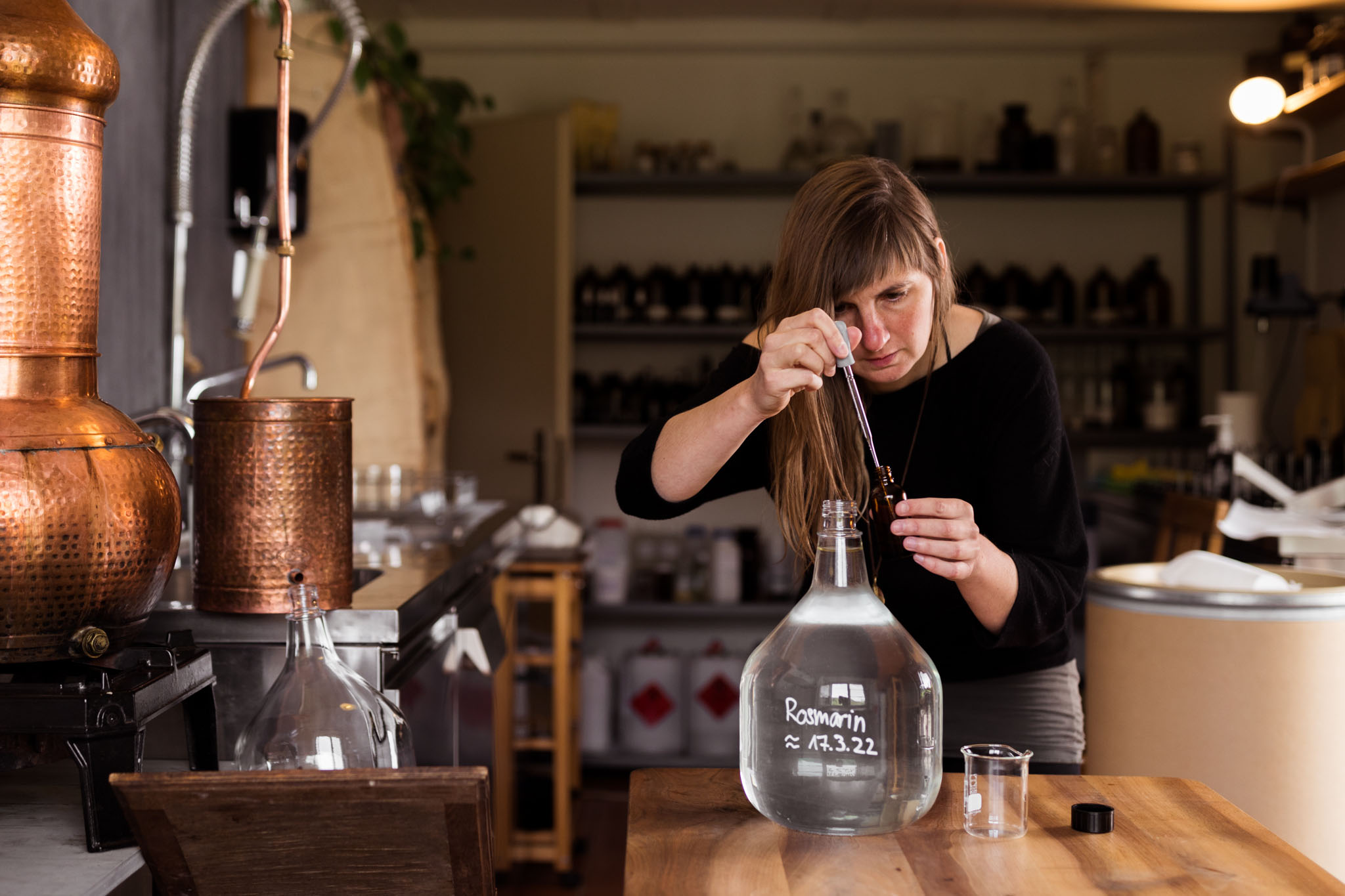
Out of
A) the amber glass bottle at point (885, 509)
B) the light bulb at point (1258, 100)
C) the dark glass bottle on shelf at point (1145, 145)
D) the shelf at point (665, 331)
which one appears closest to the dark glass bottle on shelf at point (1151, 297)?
the dark glass bottle on shelf at point (1145, 145)

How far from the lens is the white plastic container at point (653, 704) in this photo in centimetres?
400

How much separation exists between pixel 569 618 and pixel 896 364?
204cm

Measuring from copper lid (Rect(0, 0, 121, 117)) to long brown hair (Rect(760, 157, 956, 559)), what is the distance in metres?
0.66

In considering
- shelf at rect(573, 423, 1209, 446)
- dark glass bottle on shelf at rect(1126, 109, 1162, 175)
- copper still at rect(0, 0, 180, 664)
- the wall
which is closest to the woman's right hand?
copper still at rect(0, 0, 180, 664)

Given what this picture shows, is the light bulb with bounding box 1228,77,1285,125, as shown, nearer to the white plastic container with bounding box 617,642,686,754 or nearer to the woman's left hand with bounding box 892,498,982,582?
the white plastic container with bounding box 617,642,686,754

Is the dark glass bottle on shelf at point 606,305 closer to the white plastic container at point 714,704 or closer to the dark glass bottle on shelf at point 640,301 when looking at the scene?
the dark glass bottle on shelf at point 640,301

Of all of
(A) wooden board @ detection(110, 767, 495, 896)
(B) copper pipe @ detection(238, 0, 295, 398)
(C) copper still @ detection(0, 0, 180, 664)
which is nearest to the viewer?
(A) wooden board @ detection(110, 767, 495, 896)

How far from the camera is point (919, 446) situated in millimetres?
1410

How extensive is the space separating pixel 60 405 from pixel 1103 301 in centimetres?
375

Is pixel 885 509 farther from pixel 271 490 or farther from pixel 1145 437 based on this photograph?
pixel 1145 437

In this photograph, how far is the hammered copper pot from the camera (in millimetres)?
1187

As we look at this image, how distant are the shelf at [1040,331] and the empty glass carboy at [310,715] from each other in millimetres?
3148

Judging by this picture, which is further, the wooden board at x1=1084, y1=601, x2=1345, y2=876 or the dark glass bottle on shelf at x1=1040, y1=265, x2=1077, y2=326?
the dark glass bottle on shelf at x1=1040, y1=265, x2=1077, y2=326

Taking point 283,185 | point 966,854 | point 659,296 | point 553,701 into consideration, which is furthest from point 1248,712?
point 659,296
